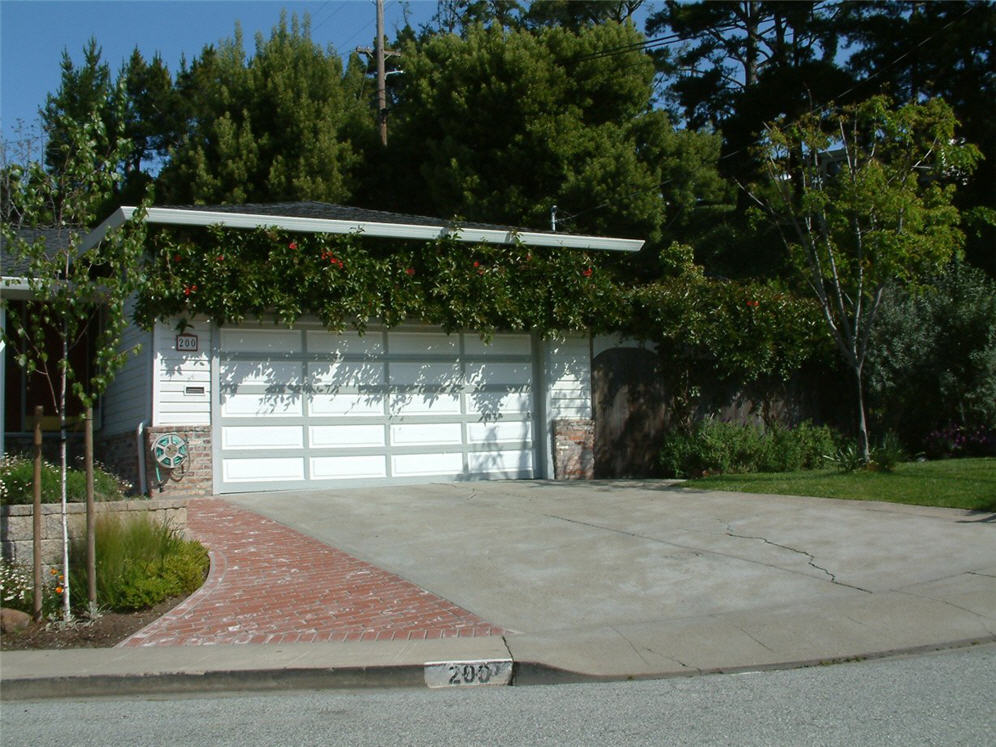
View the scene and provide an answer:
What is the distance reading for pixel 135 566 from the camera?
25.0 ft

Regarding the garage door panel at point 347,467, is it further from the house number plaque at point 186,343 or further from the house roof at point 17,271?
the house roof at point 17,271

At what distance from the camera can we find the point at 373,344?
13375 millimetres

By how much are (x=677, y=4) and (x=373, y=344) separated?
20.4m

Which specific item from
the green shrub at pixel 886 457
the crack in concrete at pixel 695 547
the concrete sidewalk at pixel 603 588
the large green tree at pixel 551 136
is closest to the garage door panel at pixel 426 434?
the concrete sidewalk at pixel 603 588

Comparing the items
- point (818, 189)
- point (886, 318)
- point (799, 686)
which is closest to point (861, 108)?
point (818, 189)

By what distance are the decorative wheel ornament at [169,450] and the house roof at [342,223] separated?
2.60m

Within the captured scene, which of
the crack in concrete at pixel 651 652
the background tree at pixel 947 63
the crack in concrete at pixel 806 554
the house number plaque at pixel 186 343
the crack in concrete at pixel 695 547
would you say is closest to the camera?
the crack in concrete at pixel 651 652

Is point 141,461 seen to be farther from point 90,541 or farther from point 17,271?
point 90,541

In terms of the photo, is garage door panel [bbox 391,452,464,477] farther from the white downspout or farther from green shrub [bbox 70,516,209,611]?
green shrub [bbox 70,516,209,611]

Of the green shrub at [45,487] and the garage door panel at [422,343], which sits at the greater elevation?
the garage door panel at [422,343]

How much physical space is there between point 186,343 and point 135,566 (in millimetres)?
5013

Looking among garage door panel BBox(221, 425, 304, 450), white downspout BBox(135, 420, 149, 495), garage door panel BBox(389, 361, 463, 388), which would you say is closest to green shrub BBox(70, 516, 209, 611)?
white downspout BBox(135, 420, 149, 495)

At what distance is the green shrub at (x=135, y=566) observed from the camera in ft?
24.4

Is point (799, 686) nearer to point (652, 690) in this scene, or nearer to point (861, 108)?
point (652, 690)
